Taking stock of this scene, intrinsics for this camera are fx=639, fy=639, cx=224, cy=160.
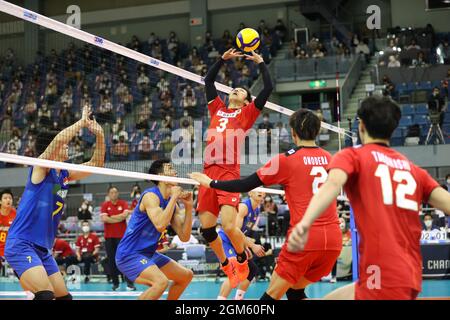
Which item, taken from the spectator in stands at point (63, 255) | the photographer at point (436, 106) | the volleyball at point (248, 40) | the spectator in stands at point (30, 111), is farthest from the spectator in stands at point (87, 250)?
the photographer at point (436, 106)

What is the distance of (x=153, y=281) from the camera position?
22.2ft

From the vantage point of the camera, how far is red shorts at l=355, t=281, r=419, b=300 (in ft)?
12.0

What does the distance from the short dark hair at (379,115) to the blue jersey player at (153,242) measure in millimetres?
3321

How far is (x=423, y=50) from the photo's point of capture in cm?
2552

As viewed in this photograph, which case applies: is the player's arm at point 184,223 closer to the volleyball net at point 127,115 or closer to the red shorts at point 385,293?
the volleyball net at point 127,115

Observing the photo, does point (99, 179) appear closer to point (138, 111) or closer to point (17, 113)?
point (17, 113)

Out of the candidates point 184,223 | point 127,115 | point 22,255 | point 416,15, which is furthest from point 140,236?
point 416,15

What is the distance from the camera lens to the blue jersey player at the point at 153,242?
6824 mm

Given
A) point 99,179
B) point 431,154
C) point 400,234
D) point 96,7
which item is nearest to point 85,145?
point 99,179

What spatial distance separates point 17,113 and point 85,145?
6.37 m

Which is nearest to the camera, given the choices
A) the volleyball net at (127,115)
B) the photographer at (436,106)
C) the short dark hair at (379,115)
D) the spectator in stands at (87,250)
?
the short dark hair at (379,115)

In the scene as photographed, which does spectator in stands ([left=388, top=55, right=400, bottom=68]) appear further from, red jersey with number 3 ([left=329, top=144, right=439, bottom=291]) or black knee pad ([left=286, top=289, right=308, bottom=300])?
red jersey with number 3 ([left=329, top=144, right=439, bottom=291])

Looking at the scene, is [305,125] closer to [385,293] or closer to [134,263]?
[385,293]

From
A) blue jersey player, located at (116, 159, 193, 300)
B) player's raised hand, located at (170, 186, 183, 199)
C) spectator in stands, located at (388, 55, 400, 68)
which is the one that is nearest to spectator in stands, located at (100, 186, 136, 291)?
blue jersey player, located at (116, 159, 193, 300)
